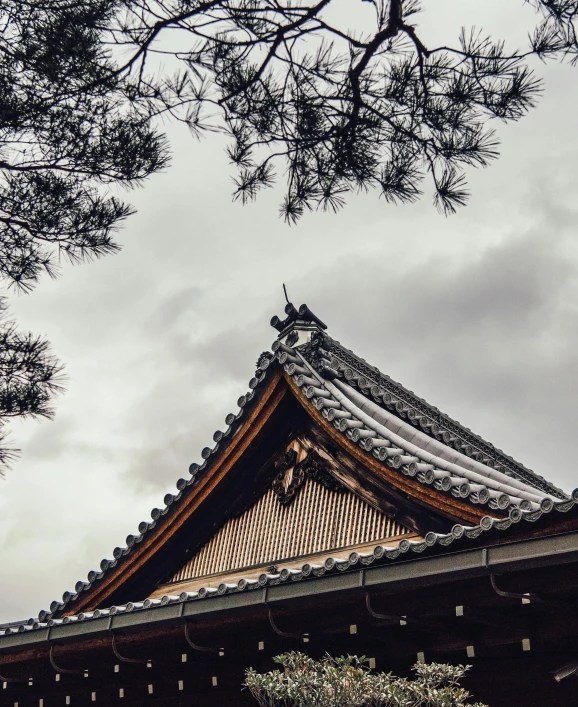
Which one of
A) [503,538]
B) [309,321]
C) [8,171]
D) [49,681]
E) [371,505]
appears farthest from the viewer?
[309,321]

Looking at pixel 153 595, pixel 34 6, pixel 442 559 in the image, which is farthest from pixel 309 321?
pixel 34 6

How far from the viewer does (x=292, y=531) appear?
995cm

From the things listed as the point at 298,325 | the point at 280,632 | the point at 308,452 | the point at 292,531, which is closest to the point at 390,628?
the point at 280,632

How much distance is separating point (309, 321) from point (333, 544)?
3.74 metres

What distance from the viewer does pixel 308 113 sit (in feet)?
18.6

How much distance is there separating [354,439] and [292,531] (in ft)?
4.57

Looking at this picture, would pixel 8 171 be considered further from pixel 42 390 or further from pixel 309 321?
pixel 309 321

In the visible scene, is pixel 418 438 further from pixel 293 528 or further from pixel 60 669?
pixel 60 669

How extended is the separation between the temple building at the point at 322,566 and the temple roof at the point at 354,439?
0.07 ft

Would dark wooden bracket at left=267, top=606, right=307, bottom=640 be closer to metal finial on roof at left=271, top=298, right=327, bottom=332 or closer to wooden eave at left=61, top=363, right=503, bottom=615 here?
wooden eave at left=61, top=363, right=503, bottom=615

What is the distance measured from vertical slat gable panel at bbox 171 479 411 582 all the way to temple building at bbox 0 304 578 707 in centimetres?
2

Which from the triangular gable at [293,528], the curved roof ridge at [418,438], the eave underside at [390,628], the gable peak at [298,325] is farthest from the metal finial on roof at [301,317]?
the eave underside at [390,628]

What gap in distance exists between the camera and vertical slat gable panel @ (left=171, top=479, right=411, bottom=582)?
9.19 meters

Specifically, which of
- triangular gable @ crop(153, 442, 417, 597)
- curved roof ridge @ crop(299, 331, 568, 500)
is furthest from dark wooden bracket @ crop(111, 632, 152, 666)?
curved roof ridge @ crop(299, 331, 568, 500)
